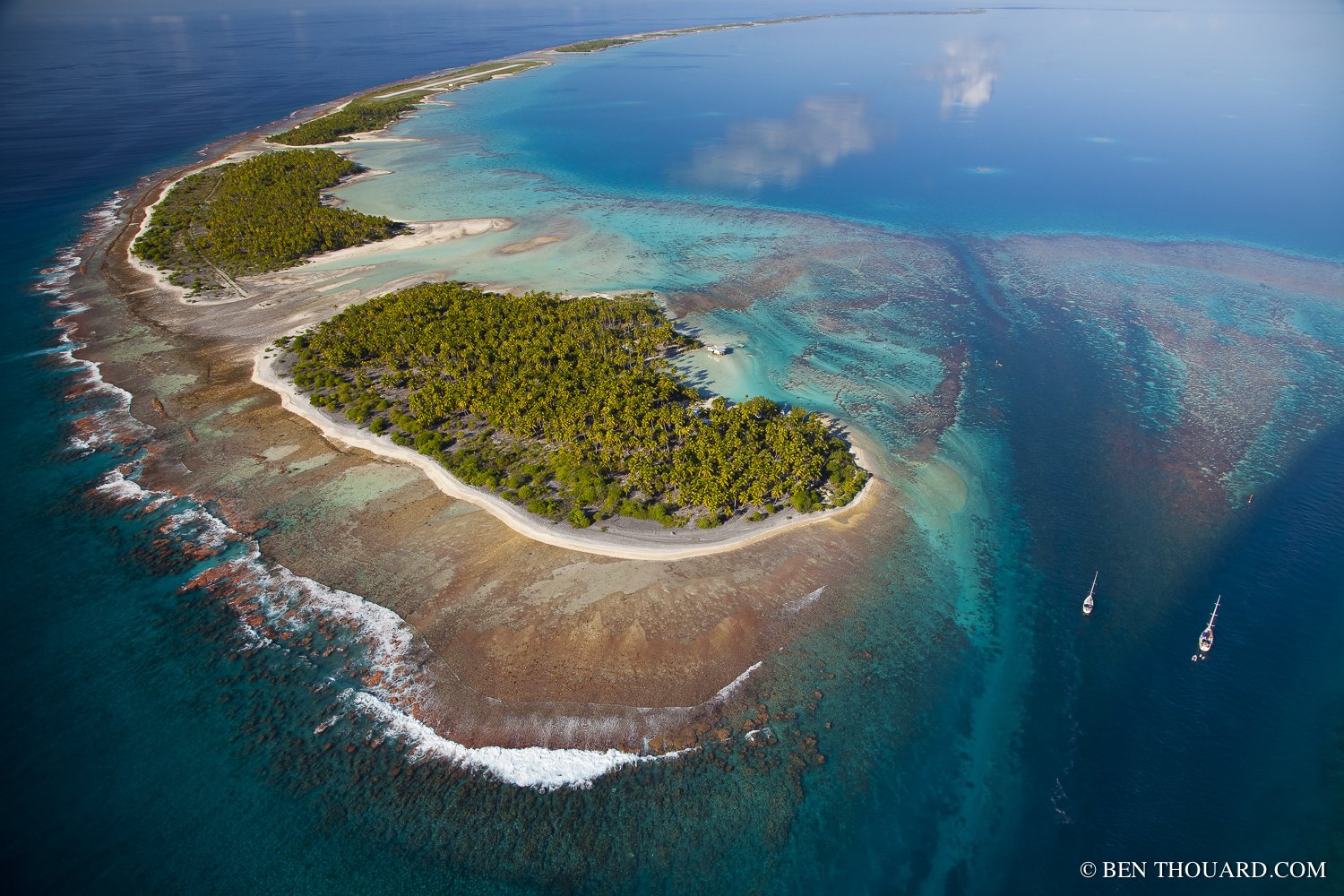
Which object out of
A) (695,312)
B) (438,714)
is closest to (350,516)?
(438,714)

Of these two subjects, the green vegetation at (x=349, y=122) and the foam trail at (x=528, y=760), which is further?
the green vegetation at (x=349, y=122)

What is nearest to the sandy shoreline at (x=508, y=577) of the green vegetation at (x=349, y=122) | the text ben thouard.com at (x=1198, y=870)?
the text ben thouard.com at (x=1198, y=870)

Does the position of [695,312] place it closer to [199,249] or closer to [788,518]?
[788,518]

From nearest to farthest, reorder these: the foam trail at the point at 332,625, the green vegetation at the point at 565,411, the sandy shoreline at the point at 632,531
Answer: the foam trail at the point at 332,625 → the sandy shoreline at the point at 632,531 → the green vegetation at the point at 565,411

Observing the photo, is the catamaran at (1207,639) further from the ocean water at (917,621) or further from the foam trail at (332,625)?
the foam trail at (332,625)

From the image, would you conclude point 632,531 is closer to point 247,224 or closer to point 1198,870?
point 1198,870

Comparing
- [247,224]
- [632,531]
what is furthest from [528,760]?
[247,224]

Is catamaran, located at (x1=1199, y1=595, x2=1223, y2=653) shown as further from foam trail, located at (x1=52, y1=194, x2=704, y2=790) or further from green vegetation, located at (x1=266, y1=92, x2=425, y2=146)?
green vegetation, located at (x1=266, y1=92, x2=425, y2=146)
